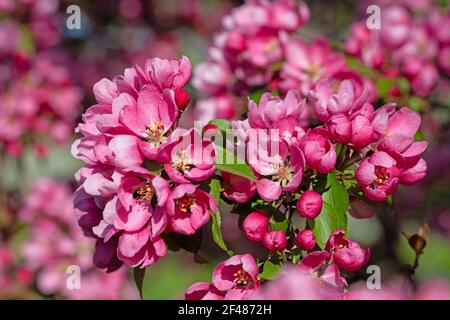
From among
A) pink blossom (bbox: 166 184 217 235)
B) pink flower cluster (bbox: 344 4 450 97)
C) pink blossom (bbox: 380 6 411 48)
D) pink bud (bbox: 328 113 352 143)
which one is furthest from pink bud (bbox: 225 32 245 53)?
pink blossom (bbox: 166 184 217 235)

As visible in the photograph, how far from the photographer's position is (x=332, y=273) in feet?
3.53

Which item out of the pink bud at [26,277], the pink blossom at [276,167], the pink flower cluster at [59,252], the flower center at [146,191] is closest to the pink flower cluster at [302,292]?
the pink blossom at [276,167]

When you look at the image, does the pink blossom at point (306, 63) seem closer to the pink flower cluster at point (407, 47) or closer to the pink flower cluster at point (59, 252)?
the pink flower cluster at point (407, 47)

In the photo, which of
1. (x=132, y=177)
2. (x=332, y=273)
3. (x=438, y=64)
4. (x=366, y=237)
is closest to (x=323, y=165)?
(x=332, y=273)

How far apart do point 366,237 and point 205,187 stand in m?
2.74

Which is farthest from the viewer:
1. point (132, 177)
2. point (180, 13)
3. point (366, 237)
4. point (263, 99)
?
point (180, 13)

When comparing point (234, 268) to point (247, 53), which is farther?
point (247, 53)

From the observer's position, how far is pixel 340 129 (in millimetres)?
1155

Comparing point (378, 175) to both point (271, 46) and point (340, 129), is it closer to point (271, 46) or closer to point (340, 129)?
point (340, 129)

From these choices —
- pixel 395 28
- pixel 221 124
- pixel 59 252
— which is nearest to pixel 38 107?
pixel 59 252

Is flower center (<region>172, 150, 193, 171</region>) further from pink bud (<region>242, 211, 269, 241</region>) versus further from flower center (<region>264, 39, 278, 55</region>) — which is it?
flower center (<region>264, 39, 278, 55</region>)

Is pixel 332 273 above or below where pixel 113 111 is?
below

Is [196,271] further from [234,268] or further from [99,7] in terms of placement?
[234,268]

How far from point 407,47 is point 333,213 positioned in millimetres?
1098
